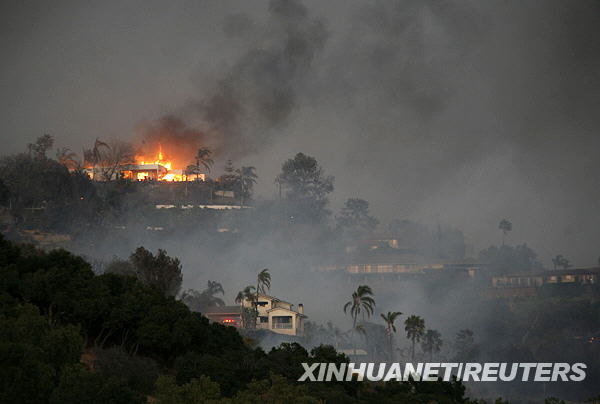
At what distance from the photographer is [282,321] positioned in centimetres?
10344

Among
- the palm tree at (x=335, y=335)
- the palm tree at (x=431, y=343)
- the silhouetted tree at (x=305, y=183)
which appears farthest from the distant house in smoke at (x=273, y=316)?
the silhouetted tree at (x=305, y=183)

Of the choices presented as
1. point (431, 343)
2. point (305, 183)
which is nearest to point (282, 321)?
point (431, 343)

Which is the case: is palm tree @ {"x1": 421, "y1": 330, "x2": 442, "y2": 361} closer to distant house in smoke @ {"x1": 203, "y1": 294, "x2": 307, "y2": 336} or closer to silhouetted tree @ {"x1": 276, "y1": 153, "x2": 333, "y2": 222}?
distant house in smoke @ {"x1": 203, "y1": 294, "x2": 307, "y2": 336}

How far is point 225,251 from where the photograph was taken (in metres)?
136

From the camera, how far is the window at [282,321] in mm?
103062

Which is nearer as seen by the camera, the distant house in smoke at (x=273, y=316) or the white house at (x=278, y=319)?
the distant house in smoke at (x=273, y=316)

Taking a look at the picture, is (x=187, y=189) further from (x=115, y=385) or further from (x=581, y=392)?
(x=115, y=385)

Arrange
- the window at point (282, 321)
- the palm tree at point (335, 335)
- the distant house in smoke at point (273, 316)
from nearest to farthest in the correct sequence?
the distant house in smoke at point (273, 316)
the window at point (282, 321)
the palm tree at point (335, 335)

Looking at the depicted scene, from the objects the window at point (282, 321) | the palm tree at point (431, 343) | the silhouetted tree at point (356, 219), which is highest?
the silhouetted tree at point (356, 219)

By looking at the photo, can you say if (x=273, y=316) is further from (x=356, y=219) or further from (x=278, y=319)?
(x=356, y=219)

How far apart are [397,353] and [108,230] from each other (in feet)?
153

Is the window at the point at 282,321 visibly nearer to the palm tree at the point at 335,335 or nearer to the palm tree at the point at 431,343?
the palm tree at the point at 335,335

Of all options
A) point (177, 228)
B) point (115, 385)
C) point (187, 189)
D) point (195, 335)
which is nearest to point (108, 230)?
point (177, 228)

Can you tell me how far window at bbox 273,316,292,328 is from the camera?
103m
